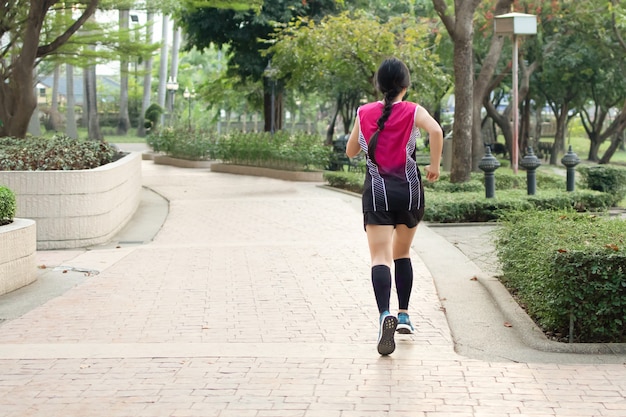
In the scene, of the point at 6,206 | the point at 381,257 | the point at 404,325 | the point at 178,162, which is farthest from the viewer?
the point at 178,162

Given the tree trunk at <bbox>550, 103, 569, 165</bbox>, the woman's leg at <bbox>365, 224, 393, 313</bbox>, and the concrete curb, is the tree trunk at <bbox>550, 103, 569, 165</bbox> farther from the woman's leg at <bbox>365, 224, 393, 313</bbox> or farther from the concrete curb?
the woman's leg at <bbox>365, 224, 393, 313</bbox>

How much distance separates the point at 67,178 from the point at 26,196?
0.53m

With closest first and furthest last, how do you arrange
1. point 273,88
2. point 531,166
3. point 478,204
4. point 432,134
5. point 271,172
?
point 432,134, point 478,204, point 531,166, point 271,172, point 273,88

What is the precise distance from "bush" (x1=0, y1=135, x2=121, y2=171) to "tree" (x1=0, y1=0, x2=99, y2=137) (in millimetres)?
2419

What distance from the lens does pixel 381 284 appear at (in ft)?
20.0

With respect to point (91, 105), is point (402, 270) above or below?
below

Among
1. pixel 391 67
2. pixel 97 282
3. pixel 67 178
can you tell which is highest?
pixel 391 67

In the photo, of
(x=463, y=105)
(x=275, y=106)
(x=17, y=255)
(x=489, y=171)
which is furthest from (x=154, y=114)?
(x=17, y=255)

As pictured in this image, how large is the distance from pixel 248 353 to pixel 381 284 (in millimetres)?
974

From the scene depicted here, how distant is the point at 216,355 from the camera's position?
6078mm

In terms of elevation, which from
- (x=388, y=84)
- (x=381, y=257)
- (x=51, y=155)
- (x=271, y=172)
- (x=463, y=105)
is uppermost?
(x=463, y=105)

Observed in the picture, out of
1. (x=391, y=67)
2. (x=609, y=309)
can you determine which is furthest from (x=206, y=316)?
(x=609, y=309)

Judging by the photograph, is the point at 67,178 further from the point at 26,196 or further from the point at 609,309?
the point at 609,309

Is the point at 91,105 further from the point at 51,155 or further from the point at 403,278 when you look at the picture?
the point at 403,278
